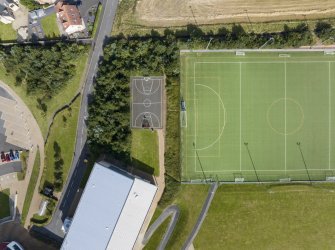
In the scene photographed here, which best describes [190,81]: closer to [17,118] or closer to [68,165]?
[68,165]

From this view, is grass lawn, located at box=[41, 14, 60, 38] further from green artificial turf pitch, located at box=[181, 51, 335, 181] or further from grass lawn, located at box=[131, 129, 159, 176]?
green artificial turf pitch, located at box=[181, 51, 335, 181]

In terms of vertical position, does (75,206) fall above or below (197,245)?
above

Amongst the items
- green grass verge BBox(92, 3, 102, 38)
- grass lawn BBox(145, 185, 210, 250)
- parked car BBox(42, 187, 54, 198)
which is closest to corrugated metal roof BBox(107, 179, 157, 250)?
grass lawn BBox(145, 185, 210, 250)

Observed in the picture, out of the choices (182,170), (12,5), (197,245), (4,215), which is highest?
(12,5)

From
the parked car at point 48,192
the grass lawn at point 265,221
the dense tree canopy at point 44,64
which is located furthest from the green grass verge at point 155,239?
the dense tree canopy at point 44,64

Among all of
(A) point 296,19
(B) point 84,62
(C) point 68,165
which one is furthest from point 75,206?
(A) point 296,19

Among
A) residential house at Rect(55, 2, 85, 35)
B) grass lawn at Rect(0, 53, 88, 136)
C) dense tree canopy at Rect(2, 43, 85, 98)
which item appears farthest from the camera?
grass lawn at Rect(0, 53, 88, 136)
